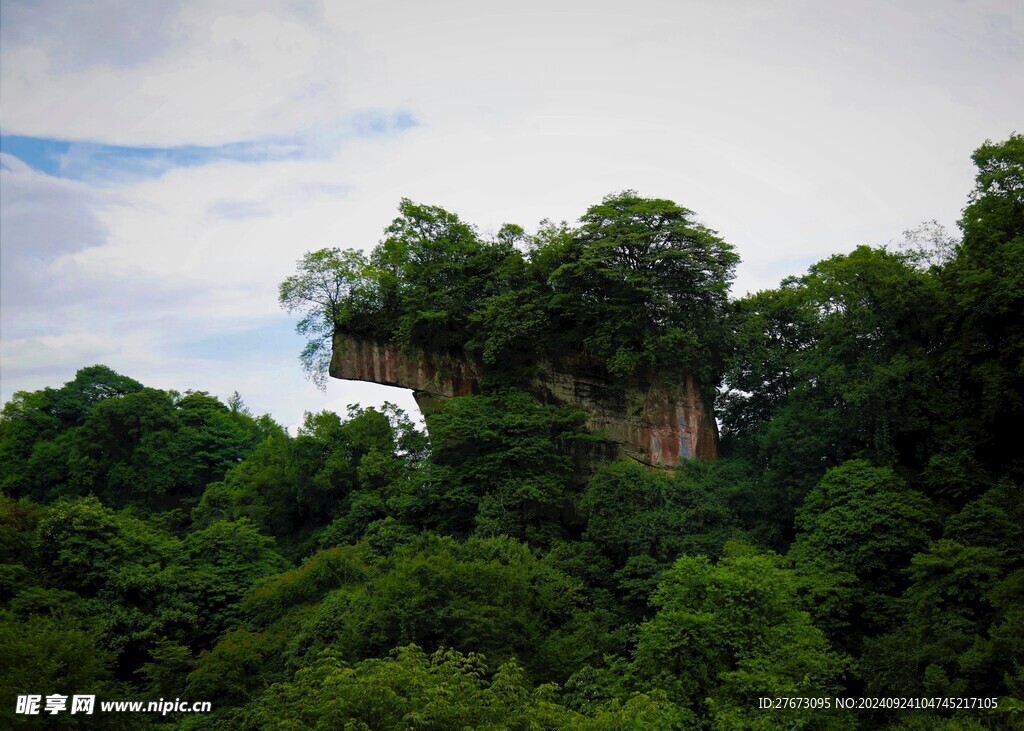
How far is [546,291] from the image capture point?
26.3 meters

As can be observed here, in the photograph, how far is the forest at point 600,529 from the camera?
50.8 ft

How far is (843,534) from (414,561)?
9912 millimetres

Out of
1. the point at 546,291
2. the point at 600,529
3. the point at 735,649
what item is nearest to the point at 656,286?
the point at 546,291

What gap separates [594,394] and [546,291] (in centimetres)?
356

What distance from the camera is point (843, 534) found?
19.5 metres

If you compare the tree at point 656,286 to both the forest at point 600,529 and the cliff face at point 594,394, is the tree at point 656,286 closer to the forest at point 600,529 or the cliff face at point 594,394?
the forest at point 600,529

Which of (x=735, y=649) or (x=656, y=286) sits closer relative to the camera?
(x=735, y=649)

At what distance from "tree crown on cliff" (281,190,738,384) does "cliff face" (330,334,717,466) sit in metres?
0.58

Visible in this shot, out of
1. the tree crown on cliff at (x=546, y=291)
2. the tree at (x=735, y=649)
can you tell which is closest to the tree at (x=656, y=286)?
the tree crown on cliff at (x=546, y=291)

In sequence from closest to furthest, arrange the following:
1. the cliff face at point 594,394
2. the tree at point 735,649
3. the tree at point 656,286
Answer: the tree at point 735,649 < the tree at point 656,286 < the cliff face at point 594,394

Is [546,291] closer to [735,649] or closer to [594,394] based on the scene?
[594,394]

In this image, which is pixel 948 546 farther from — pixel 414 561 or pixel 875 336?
pixel 414 561

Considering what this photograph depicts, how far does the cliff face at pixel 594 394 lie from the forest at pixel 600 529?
55cm

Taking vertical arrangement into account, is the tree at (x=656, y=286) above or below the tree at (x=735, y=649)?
above
